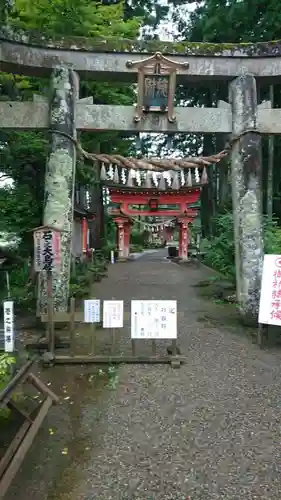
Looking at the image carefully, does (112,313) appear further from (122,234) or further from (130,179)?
(122,234)

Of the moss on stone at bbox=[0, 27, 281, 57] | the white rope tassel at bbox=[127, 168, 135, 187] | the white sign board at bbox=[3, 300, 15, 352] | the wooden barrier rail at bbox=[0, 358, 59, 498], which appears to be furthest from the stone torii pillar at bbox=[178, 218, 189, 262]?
the wooden barrier rail at bbox=[0, 358, 59, 498]

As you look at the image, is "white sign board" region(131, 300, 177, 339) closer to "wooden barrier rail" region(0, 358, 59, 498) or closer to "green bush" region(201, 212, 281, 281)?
"wooden barrier rail" region(0, 358, 59, 498)

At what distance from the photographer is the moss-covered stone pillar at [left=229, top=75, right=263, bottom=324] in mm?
8445

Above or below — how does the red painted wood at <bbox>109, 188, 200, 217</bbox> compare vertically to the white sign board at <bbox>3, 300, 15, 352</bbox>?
above

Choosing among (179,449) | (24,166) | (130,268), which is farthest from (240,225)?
(130,268)

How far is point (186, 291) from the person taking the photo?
14.3 m

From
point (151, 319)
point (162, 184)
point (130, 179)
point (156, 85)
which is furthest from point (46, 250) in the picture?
point (162, 184)

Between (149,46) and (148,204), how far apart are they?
1639cm

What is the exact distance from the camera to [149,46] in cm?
842

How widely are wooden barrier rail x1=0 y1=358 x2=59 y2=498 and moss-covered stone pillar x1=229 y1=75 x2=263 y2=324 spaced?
15.1 ft

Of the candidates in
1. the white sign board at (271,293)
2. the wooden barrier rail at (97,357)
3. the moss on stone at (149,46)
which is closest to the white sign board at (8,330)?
the wooden barrier rail at (97,357)

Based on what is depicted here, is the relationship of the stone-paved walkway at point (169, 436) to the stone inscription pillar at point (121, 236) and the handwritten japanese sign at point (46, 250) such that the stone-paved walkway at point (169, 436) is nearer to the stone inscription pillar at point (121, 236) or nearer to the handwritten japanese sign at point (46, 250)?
the handwritten japanese sign at point (46, 250)

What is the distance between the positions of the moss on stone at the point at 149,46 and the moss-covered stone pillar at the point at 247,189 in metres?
0.54

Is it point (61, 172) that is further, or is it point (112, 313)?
point (61, 172)
